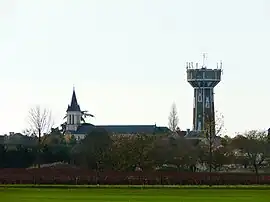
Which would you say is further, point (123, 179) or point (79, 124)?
point (79, 124)

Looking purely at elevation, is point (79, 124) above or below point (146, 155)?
above

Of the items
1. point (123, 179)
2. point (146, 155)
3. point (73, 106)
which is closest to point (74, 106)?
point (73, 106)

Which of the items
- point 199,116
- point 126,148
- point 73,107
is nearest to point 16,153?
point 126,148

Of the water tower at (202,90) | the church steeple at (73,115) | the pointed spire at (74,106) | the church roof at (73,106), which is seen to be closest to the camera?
the water tower at (202,90)

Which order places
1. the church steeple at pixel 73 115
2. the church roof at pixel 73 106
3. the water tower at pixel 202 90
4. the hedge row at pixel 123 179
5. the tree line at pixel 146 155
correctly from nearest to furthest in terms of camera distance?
the hedge row at pixel 123 179
the tree line at pixel 146 155
the water tower at pixel 202 90
the church steeple at pixel 73 115
the church roof at pixel 73 106

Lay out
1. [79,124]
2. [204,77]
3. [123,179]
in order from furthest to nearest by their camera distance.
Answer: [79,124], [204,77], [123,179]

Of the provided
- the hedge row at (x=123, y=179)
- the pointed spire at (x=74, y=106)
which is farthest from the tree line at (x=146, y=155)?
the pointed spire at (x=74, y=106)

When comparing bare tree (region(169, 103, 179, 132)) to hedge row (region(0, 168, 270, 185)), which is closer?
hedge row (region(0, 168, 270, 185))

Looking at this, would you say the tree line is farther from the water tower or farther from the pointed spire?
the pointed spire

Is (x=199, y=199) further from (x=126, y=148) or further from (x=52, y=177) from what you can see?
(x=126, y=148)

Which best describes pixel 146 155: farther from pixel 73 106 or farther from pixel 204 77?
pixel 73 106

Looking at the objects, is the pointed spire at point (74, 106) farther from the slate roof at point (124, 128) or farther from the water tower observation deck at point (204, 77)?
the water tower observation deck at point (204, 77)

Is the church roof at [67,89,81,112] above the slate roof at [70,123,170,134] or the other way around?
above

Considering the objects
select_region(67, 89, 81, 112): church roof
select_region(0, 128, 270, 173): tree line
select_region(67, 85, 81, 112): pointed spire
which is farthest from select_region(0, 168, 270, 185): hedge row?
select_region(67, 85, 81, 112): pointed spire
